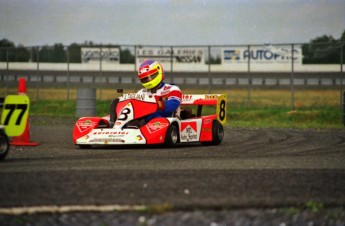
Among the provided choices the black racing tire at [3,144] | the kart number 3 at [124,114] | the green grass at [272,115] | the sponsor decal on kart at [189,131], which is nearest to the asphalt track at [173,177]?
the black racing tire at [3,144]

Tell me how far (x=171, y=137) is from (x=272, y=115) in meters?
12.8

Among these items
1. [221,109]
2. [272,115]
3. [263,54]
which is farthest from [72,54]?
[221,109]

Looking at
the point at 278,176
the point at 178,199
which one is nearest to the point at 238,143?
the point at 278,176

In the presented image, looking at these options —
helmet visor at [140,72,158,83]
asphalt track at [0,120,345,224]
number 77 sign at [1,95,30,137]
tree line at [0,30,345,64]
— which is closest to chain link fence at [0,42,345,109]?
tree line at [0,30,345,64]

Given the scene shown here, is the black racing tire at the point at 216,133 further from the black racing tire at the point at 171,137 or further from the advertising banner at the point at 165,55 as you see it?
the advertising banner at the point at 165,55

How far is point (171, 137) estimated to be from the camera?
50.2 ft

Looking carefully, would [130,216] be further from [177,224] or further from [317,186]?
[317,186]

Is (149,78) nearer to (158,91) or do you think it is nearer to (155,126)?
(158,91)

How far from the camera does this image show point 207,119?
54.9ft

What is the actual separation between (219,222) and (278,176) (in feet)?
9.30

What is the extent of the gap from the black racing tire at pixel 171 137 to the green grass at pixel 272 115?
770cm

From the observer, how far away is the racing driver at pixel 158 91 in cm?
1581

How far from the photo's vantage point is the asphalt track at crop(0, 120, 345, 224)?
811 centimetres

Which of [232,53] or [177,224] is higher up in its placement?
[232,53]
